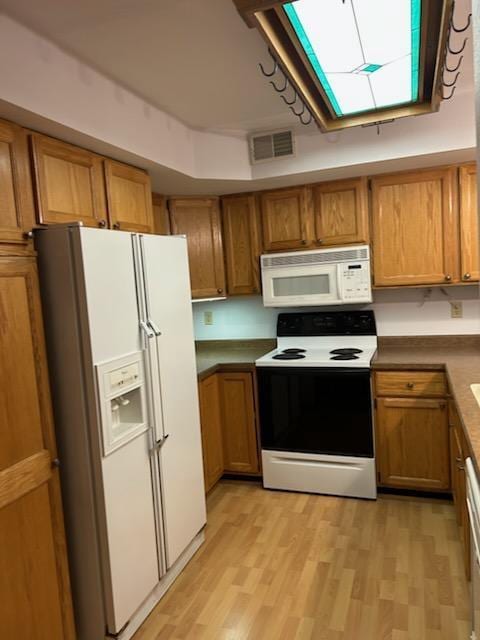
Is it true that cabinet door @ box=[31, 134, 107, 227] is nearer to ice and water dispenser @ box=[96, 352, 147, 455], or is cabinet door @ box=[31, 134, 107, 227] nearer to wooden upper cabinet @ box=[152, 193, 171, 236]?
ice and water dispenser @ box=[96, 352, 147, 455]

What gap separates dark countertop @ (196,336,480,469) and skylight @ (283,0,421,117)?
4.40 ft

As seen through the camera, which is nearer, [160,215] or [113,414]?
[113,414]

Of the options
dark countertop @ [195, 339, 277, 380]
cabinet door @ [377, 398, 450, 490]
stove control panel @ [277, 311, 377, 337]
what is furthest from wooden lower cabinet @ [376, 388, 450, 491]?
dark countertop @ [195, 339, 277, 380]

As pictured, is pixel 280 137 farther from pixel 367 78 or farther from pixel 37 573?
pixel 37 573

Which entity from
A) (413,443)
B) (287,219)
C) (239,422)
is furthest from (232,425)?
(287,219)

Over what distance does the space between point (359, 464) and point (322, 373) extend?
0.63 m

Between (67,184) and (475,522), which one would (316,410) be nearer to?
(475,522)

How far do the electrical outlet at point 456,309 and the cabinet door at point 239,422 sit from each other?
58.4 inches

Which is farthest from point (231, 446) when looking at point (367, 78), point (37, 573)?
point (367, 78)

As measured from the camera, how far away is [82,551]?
183 cm

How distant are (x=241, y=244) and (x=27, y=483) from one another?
2.23m

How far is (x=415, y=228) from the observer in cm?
296

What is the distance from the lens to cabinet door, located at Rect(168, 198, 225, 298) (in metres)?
3.27

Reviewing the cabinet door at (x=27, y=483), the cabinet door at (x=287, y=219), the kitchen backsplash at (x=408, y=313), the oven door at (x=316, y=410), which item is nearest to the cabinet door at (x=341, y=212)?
the cabinet door at (x=287, y=219)
